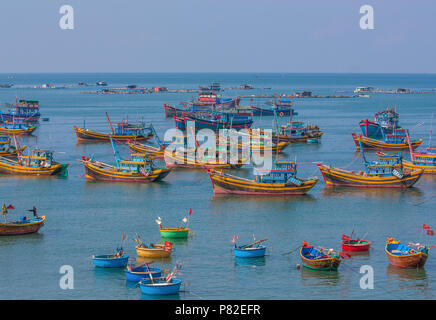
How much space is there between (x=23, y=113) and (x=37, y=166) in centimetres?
6939

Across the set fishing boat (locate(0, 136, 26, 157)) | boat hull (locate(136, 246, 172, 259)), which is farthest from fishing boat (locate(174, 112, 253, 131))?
boat hull (locate(136, 246, 172, 259))

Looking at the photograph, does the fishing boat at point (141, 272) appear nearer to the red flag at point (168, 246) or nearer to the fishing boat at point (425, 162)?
the red flag at point (168, 246)

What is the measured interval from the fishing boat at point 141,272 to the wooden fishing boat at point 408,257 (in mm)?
16300

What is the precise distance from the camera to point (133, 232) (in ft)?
192

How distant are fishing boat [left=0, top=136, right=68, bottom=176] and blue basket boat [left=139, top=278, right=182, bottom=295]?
4331cm

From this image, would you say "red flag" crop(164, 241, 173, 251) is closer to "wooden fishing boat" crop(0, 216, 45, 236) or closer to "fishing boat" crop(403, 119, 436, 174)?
"wooden fishing boat" crop(0, 216, 45, 236)

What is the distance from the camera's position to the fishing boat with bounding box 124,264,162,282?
148 feet

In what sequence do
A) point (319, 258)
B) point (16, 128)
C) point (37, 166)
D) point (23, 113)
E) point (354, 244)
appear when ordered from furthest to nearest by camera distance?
point (23, 113) < point (16, 128) < point (37, 166) < point (354, 244) < point (319, 258)

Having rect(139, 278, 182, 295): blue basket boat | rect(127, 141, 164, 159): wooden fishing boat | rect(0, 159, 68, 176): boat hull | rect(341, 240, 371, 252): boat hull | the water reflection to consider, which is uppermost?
rect(127, 141, 164, 159): wooden fishing boat

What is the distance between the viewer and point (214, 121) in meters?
135

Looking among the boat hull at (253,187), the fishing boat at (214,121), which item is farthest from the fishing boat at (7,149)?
the fishing boat at (214,121)

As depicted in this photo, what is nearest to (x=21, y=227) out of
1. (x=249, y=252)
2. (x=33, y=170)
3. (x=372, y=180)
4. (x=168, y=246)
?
(x=168, y=246)

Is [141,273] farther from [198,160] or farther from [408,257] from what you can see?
[198,160]
